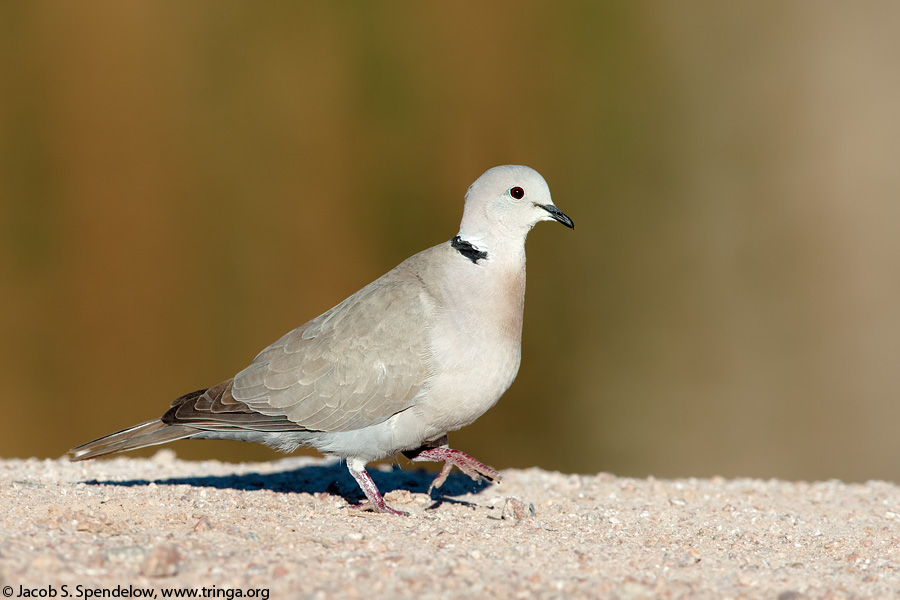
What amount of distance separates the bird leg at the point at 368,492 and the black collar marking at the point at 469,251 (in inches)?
58.3

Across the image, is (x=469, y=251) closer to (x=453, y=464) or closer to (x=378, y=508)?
(x=453, y=464)

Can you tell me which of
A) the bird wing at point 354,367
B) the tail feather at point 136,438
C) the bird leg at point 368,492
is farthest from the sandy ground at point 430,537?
the bird wing at point 354,367

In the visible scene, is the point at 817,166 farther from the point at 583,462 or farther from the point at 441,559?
the point at 441,559

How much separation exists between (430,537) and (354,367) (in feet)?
4.63

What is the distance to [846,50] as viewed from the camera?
16312 mm

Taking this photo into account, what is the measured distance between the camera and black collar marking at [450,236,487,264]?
6.08 meters

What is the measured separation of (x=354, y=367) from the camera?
19.8 ft

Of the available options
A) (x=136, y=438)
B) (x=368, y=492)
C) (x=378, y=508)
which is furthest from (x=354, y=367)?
(x=136, y=438)

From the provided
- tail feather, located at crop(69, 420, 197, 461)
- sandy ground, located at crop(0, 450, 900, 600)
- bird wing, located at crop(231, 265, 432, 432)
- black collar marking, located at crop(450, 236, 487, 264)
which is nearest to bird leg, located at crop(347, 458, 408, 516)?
sandy ground, located at crop(0, 450, 900, 600)

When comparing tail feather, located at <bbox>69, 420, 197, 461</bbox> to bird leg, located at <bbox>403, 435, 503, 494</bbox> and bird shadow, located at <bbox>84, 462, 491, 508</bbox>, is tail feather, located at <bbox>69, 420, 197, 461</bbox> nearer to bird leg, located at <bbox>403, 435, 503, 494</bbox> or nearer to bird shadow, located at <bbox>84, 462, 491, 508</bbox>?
bird shadow, located at <bbox>84, 462, 491, 508</bbox>

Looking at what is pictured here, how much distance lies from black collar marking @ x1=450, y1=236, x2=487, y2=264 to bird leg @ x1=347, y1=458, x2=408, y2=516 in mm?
1481

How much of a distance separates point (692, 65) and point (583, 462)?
7.60m

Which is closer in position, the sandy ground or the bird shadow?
the sandy ground

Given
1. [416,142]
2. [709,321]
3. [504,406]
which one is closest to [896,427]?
[709,321]
